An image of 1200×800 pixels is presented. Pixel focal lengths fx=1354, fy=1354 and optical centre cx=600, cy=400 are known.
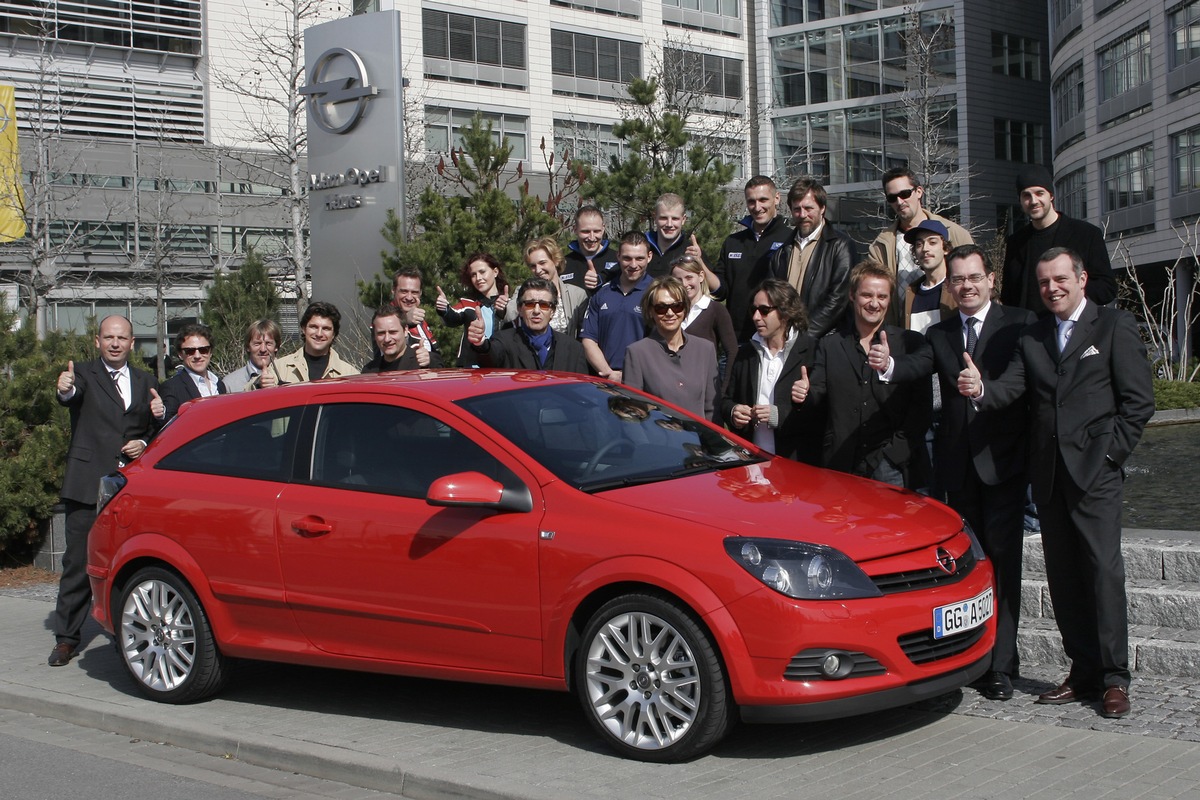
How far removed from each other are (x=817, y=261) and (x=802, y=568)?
3784 mm

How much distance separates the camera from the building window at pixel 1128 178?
42531 millimetres

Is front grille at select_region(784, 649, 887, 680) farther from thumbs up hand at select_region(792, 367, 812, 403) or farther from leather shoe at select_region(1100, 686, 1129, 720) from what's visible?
thumbs up hand at select_region(792, 367, 812, 403)

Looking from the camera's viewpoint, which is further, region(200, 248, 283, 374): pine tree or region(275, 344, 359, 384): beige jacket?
region(200, 248, 283, 374): pine tree

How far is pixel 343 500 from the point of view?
6.78 metres

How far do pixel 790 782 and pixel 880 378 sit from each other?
258cm

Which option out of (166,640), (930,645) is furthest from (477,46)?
(930,645)

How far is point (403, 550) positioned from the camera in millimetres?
6484

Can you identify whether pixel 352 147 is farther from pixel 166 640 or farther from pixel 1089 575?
pixel 1089 575

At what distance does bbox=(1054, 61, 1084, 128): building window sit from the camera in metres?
47.2

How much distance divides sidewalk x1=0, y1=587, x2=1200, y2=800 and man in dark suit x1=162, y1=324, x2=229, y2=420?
2.11 meters

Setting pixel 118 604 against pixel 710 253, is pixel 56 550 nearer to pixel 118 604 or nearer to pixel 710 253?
pixel 118 604

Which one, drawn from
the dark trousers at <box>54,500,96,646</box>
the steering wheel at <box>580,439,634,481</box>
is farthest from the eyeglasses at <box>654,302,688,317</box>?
the dark trousers at <box>54,500,96,646</box>

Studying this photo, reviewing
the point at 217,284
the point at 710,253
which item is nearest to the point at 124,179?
the point at 217,284

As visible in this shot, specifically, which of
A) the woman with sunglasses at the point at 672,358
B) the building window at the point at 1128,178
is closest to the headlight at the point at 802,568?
the woman with sunglasses at the point at 672,358
